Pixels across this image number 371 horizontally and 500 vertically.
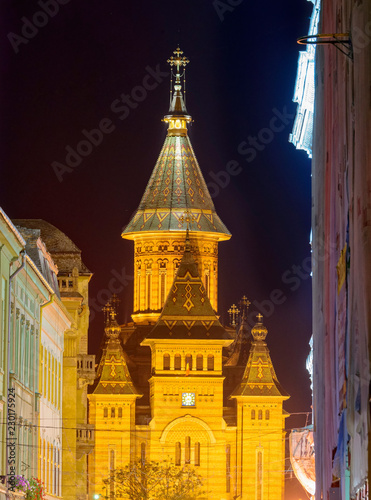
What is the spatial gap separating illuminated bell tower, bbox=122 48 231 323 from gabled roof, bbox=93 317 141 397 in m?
10.7

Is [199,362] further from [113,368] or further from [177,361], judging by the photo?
[113,368]

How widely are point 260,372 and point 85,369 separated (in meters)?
48.7

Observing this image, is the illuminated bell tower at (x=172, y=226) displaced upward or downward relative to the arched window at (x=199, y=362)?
upward

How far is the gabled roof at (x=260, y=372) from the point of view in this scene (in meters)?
117

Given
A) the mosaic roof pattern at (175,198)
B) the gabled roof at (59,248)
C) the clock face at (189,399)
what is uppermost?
the mosaic roof pattern at (175,198)

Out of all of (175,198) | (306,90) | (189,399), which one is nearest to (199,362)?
(189,399)

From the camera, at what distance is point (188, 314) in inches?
4774

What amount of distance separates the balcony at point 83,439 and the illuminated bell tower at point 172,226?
5434cm

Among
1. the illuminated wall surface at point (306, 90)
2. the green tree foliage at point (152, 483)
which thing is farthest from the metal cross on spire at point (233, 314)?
the illuminated wall surface at point (306, 90)

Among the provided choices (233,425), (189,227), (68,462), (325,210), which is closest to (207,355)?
(233,425)

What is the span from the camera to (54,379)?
5653 centimetres

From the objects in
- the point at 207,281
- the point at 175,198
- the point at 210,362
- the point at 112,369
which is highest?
the point at 175,198

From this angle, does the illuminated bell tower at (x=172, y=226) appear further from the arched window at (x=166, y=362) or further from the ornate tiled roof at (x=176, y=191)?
the arched window at (x=166, y=362)

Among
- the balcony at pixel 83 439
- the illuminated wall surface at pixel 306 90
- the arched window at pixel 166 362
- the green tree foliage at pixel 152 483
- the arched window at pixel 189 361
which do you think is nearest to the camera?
the illuminated wall surface at pixel 306 90
